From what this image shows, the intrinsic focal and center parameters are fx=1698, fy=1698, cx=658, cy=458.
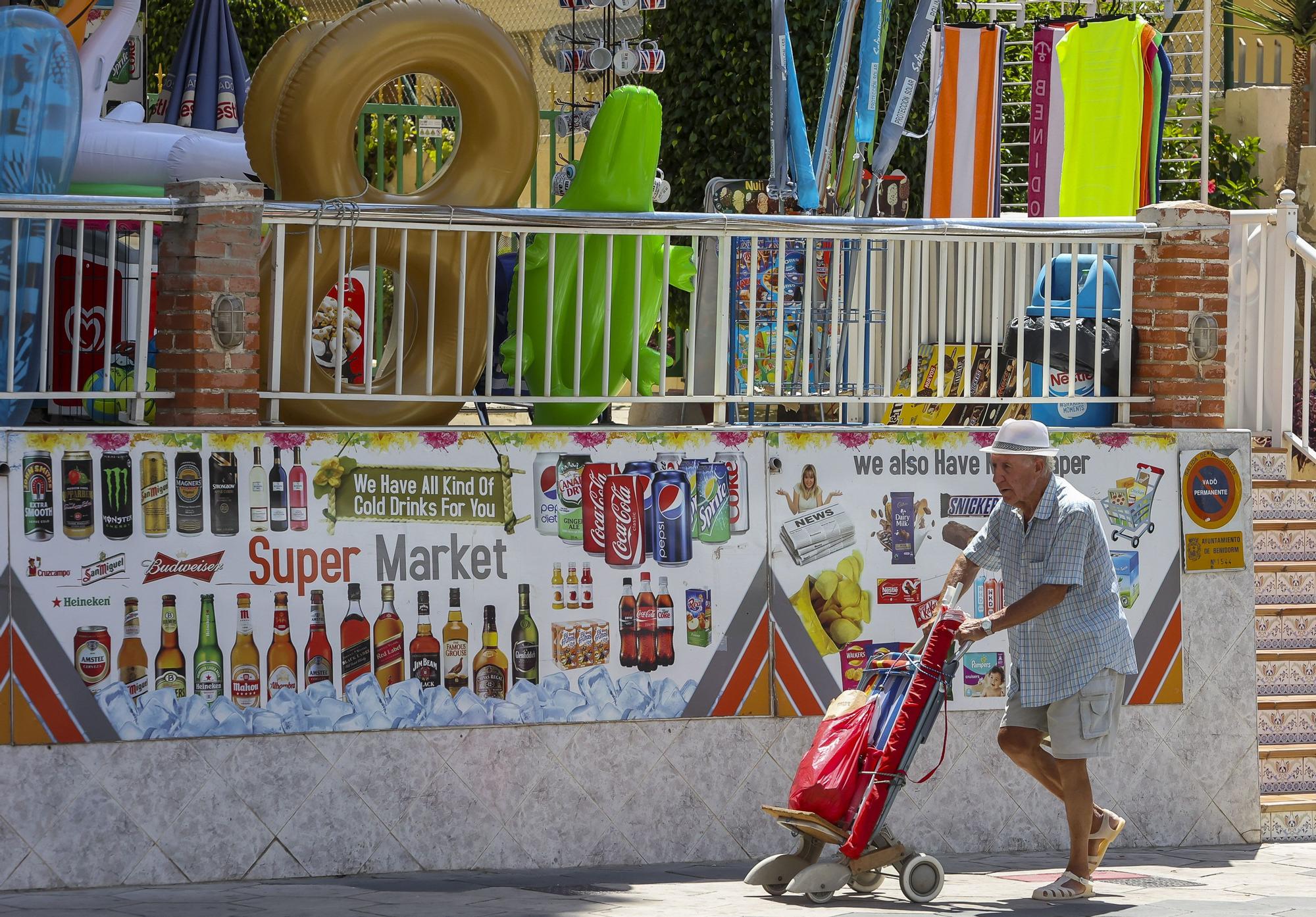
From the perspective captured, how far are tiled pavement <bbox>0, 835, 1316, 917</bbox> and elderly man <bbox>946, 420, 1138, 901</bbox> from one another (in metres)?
0.30

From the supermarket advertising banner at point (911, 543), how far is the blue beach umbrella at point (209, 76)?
19.1 feet

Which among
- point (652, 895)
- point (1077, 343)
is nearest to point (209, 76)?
point (1077, 343)

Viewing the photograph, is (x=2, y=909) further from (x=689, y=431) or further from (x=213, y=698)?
(x=689, y=431)

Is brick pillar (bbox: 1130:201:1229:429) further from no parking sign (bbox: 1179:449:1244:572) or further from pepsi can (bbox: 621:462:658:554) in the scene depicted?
pepsi can (bbox: 621:462:658:554)

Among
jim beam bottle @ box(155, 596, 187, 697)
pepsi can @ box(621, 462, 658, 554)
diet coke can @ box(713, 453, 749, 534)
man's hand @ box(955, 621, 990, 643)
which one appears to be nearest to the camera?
man's hand @ box(955, 621, 990, 643)

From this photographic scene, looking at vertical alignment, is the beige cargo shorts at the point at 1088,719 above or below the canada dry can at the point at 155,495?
below

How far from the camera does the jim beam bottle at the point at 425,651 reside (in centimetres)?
624

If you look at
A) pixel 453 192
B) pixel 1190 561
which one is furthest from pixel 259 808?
pixel 1190 561

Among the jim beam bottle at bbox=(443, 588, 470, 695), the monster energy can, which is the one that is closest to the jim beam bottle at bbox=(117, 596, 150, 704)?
the monster energy can

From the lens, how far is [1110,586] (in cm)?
573

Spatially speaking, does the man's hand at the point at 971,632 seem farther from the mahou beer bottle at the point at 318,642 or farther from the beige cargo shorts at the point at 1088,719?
the mahou beer bottle at the point at 318,642

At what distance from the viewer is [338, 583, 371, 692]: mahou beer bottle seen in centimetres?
616

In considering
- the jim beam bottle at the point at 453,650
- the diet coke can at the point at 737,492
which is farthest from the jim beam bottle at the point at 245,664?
the diet coke can at the point at 737,492

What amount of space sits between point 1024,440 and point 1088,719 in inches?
37.8
